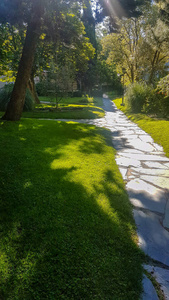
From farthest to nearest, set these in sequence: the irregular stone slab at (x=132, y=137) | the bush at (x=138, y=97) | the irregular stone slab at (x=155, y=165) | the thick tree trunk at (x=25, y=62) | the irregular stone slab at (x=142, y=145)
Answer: the bush at (x=138, y=97)
the irregular stone slab at (x=132, y=137)
the thick tree trunk at (x=25, y=62)
the irregular stone slab at (x=142, y=145)
the irregular stone slab at (x=155, y=165)

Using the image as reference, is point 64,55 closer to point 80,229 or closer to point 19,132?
point 19,132

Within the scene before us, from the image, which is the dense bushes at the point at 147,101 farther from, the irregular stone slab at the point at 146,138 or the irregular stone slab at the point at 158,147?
the irregular stone slab at the point at 158,147

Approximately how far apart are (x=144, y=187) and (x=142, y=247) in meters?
1.44

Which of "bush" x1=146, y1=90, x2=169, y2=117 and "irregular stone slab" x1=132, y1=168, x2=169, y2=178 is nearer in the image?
"irregular stone slab" x1=132, y1=168, x2=169, y2=178

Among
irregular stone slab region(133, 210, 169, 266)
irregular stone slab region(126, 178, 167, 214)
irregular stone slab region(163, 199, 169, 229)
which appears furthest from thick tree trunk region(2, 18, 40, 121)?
irregular stone slab region(163, 199, 169, 229)

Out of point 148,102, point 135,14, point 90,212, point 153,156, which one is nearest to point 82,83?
point 148,102

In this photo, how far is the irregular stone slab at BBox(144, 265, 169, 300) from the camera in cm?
160

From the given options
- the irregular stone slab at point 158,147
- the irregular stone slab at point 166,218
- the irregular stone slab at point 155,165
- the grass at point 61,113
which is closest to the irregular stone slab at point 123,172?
the irregular stone slab at point 155,165

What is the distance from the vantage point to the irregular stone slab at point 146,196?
9.01ft

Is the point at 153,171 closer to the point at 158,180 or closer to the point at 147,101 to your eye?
the point at 158,180

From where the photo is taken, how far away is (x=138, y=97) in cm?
1359

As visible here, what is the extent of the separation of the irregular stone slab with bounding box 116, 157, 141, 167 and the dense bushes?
7.42 m

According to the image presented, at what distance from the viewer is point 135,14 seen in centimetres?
624

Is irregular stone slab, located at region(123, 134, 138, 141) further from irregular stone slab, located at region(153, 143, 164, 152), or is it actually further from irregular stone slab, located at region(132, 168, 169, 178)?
irregular stone slab, located at region(132, 168, 169, 178)
